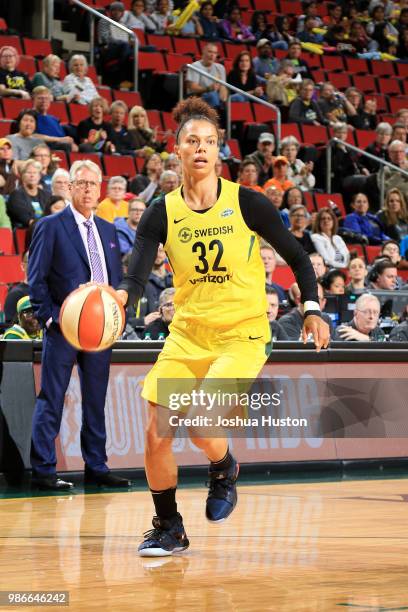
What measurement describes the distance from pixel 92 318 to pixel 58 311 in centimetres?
339

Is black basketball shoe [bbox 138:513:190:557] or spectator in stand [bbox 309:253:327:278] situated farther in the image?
spectator in stand [bbox 309:253:327:278]

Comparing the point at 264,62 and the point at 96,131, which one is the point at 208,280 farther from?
the point at 264,62

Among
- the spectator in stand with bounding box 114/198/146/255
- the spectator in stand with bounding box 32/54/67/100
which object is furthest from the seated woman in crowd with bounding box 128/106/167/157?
the spectator in stand with bounding box 114/198/146/255

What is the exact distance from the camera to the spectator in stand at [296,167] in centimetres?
1697

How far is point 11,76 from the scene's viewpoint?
49.1 feet

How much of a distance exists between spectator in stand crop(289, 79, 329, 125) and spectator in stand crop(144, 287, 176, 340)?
914 centimetres

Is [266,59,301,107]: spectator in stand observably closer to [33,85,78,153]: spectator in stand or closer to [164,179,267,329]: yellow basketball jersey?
[33,85,78,153]: spectator in stand

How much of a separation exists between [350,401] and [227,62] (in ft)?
35.6

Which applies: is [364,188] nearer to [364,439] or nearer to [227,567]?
[364,439]

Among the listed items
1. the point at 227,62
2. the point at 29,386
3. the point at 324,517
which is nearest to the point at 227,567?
the point at 324,517

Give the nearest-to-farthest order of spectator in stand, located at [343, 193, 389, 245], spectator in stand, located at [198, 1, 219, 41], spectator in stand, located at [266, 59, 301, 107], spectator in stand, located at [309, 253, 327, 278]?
1. spectator in stand, located at [309, 253, 327, 278]
2. spectator in stand, located at [343, 193, 389, 245]
3. spectator in stand, located at [266, 59, 301, 107]
4. spectator in stand, located at [198, 1, 219, 41]

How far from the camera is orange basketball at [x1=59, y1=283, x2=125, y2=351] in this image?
17.4 ft

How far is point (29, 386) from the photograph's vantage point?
9.04 m

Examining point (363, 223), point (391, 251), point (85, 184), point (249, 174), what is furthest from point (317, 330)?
point (363, 223)
